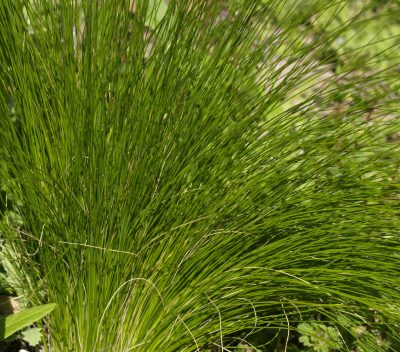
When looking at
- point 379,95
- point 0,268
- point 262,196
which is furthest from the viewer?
point 0,268

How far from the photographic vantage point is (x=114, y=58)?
1513 mm

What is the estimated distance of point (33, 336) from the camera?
67.1 inches

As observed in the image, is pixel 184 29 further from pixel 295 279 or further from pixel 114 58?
pixel 295 279

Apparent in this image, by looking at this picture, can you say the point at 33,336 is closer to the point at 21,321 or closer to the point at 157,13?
the point at 21,321

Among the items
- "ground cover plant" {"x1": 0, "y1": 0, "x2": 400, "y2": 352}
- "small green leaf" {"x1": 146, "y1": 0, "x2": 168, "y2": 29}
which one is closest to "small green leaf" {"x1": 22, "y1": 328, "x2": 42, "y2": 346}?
"ground cover plant" {"x1": 0, "y1": 0, "x2": 400, "y2": 352}

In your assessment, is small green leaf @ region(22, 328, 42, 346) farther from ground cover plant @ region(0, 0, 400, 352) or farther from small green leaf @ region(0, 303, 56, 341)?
small green leaf @ region(0, 303, 56, 341)

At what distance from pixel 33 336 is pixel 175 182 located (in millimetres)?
562

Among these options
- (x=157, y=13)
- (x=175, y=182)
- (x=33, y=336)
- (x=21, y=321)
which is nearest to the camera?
(x=21, y=321)

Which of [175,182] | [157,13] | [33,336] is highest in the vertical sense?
[157,13]

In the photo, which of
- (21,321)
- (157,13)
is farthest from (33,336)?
(157,13)

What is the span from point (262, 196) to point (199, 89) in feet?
0.93

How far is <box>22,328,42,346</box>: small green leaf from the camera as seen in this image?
5.57ft

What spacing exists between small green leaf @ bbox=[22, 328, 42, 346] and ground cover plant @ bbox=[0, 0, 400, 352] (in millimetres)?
141

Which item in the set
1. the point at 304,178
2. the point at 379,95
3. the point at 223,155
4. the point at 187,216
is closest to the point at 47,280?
the point at 187,216
